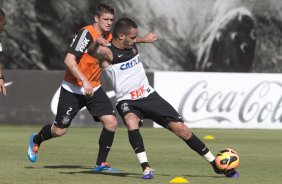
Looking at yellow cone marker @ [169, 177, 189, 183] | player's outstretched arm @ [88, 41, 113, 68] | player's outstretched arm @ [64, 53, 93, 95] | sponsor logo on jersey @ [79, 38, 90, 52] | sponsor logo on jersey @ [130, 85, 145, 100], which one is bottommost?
yellow cone marker @ [169, 177, 189, 183]

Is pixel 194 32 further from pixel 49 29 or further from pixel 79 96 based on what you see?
pixel 79 96

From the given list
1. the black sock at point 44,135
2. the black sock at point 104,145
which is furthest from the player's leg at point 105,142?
the black sock at point 44,135

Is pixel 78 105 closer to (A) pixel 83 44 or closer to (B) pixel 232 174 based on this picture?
(A) pixel 83 44

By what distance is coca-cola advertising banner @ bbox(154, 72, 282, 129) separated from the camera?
22.4 metres

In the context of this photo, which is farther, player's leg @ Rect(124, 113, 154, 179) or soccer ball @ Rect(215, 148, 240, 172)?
soccer ball @ Rect(215, 148, 240, 172)

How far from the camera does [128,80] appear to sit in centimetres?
991

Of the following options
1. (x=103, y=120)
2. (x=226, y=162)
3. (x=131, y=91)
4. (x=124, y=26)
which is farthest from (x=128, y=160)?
(x=124, y=26)

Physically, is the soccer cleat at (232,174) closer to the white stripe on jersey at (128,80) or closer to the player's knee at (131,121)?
the player's knee at (131,121)

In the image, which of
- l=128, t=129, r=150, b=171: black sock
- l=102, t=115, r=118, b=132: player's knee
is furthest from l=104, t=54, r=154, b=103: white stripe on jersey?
l=102, t=115, r=118, b=132: player's knee

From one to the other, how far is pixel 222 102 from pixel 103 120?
12.0 metres

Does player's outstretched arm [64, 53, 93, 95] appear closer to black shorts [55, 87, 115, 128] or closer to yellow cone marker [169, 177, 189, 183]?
black shorts [55, 87, 115, 128]

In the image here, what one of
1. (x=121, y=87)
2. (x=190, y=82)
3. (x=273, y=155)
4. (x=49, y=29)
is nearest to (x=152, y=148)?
(x=273, y=155)

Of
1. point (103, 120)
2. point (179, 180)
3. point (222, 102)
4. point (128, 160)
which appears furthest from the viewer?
point (222, 102)

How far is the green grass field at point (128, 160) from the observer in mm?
9719
